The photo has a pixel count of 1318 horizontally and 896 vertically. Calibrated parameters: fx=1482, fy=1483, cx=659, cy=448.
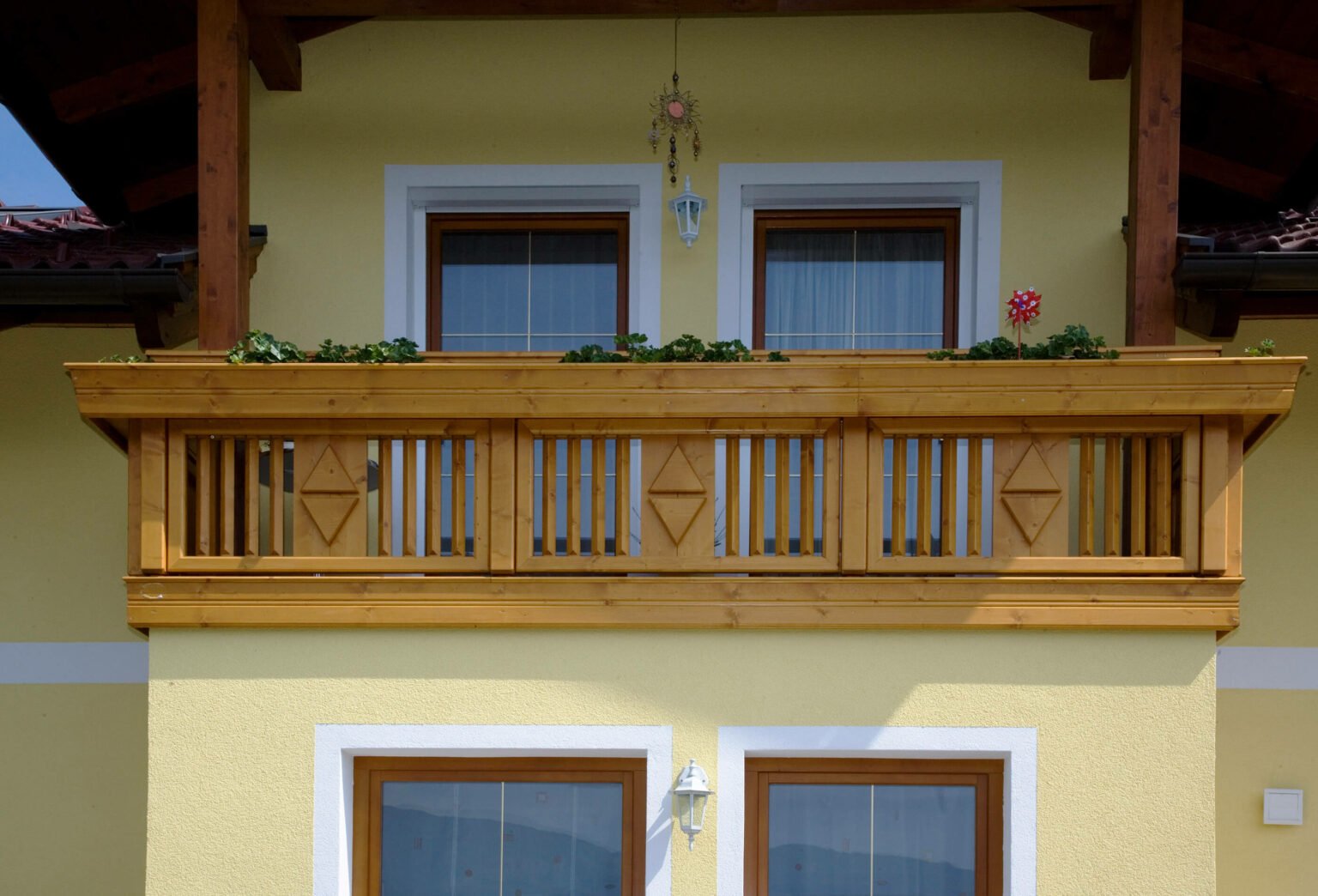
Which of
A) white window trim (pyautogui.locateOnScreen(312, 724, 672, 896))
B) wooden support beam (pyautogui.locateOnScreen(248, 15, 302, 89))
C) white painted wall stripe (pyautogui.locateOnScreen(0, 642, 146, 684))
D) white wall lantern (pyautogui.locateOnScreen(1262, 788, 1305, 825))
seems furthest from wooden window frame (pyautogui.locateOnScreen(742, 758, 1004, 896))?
wooden support beam (pyautogui.locateOnScreen(248, 15, 302, 89))

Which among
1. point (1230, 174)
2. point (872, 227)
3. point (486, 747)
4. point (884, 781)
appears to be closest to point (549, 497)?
A: point (486, 747)

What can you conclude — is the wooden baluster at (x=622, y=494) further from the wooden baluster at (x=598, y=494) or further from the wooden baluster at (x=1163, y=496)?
the wooden baluster at (x=1163, y=496)

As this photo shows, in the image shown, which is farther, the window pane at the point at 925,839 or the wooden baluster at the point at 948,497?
the window pane at the point at 925,839

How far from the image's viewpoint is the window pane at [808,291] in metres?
8.17

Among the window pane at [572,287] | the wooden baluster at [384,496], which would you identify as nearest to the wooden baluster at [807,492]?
the wooden baluster at [384,496]

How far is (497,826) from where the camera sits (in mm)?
6543

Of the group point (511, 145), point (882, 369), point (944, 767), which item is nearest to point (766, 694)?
point (944, 767)

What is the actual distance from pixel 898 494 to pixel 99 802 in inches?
185

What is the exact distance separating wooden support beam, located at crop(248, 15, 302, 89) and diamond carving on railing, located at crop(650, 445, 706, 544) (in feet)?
10.5

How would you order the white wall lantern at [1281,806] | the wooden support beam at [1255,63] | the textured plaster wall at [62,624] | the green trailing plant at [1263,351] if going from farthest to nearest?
the textured plaster wall at [62,624] → the white wall lantern at [1281,806] → the wooden support beam at [1255,63] → the green trailing plant at [1263,351]

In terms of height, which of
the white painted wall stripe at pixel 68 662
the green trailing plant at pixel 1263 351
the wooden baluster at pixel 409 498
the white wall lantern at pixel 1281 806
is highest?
the green trailing plant at pixel 1263 351

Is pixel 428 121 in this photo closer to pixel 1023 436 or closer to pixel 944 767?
pixel 1023 436

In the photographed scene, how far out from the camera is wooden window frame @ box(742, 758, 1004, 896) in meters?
6.36

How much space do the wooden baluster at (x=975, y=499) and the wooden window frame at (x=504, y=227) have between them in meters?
2.61
